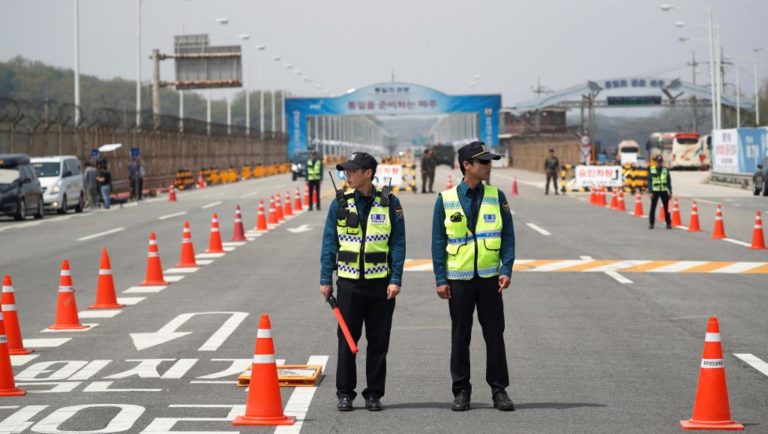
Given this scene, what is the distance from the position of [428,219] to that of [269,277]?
50.7 feet

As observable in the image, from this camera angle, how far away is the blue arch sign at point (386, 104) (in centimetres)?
11550

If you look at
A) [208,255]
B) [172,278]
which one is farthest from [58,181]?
[172,278]

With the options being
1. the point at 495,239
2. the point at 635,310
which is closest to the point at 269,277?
the point at 635,310

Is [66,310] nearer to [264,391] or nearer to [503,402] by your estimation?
[264,391]

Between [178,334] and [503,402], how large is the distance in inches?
205

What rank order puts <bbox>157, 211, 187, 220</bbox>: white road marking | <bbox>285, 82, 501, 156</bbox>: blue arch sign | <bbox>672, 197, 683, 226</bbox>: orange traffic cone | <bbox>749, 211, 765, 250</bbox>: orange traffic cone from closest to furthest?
<bbox>749, 211, 765, 250</bbox>: orange traffic cone, <bbox>672, 197, 683, 226</bbox>: orange traffic cone, <bbox>157, 211, 187, 220</bbox>: white road marking, <bbox>285, 82, 501, 156</bbox>: blue arch sign

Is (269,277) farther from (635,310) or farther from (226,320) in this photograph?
(635,310)

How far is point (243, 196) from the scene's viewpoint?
5484cm

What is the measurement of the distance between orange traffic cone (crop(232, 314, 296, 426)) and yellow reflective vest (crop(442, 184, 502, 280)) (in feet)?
4.60

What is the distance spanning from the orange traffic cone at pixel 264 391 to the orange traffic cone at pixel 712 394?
8.75 ft

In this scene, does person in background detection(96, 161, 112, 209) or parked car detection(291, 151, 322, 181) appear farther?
parked car detection(291, 151, 322, 181)

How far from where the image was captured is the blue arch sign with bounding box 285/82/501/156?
379 ft

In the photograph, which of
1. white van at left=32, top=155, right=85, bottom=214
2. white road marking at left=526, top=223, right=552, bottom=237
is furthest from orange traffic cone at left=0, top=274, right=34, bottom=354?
white van at left=32, top=155, right=85, bottom=214

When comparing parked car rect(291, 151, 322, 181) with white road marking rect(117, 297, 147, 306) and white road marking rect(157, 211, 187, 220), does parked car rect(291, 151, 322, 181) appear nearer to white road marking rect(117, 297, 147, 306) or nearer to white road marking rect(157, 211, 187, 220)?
white road marking rect(157, 211, 187, 220)
